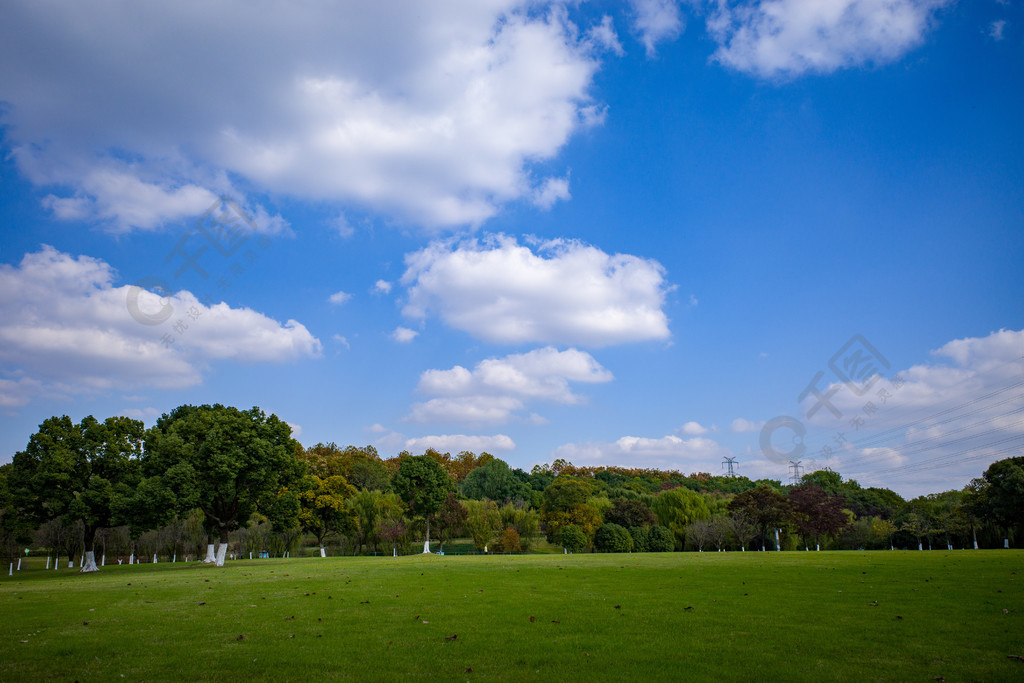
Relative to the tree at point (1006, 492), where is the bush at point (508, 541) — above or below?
below

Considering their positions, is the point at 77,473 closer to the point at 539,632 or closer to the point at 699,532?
the point at 539,632

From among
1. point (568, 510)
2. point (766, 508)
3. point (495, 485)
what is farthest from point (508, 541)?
point (766, 508)

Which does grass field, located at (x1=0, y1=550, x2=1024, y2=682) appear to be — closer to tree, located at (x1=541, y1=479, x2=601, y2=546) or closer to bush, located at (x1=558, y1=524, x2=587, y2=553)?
bush, located at (x1=558, y1=524, x2=587, y2=553)

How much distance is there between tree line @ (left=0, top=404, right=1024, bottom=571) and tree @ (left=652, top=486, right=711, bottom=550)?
0.17 metres

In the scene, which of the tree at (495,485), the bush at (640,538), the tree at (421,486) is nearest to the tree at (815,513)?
the bush at (640,538)

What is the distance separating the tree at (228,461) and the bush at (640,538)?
120 ft

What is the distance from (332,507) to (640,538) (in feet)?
109

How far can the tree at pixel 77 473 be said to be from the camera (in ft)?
124

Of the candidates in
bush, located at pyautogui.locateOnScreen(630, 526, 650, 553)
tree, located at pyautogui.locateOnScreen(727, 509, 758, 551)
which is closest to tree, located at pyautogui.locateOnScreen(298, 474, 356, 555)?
bush, located at pyautogui.locateOnScreen(630, 526, 650, 553)

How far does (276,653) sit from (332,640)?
3.84 feet

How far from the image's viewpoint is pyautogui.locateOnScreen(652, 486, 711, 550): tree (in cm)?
6456

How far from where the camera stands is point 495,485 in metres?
87.3

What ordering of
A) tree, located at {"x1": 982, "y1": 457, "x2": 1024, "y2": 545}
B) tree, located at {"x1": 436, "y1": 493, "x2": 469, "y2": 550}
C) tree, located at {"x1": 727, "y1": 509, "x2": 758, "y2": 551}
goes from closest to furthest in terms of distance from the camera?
tree, located at {"x1": 982, "y1": 457, "x2": 1024, "y2": 545}
tree, located at {"x1": 727, "y1": 509, "x2": 758, "y2": 551}
tree, located at {"x1": 436, "y1": 493, "x2": 469, "y2": 550}

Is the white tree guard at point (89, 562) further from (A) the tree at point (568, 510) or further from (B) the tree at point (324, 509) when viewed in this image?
(A) the tree at point (568, 510)
